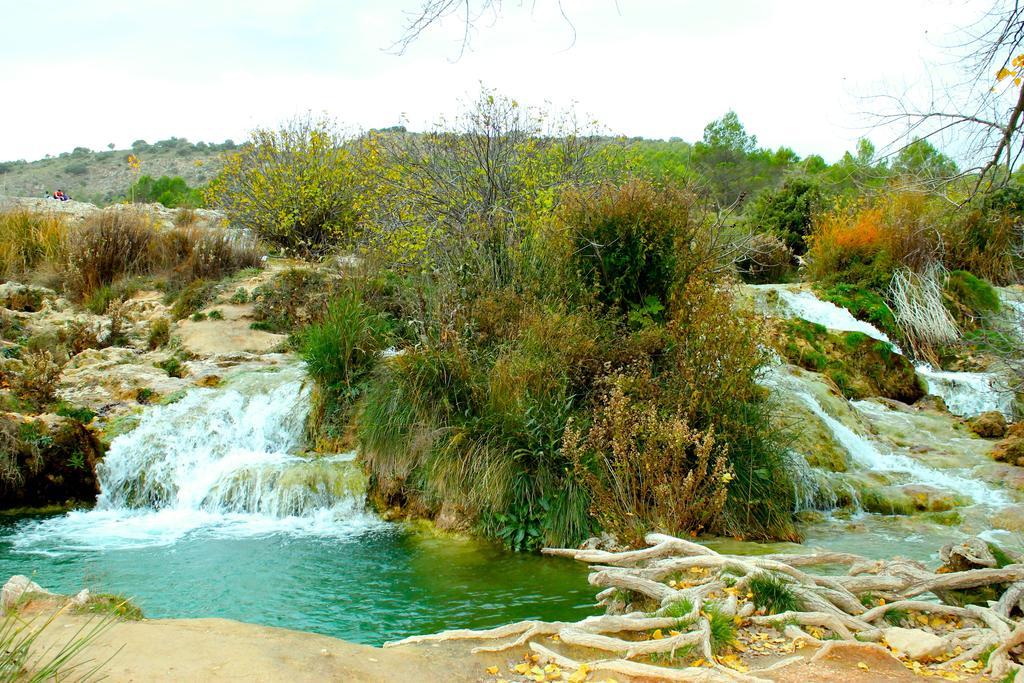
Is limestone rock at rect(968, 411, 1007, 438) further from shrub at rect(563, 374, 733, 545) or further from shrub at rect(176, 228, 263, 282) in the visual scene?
shrub at rect(176, 228, 263, 282)

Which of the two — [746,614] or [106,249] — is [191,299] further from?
[746,614]

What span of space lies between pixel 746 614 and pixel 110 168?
5229 cm

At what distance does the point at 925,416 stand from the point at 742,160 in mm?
22299

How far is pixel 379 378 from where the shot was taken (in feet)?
31.0

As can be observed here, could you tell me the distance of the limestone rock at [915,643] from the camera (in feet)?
14.3

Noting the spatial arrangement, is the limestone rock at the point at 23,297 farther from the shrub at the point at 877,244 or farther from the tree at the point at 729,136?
the tree at the point at 729,136

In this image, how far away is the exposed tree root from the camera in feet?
13.8

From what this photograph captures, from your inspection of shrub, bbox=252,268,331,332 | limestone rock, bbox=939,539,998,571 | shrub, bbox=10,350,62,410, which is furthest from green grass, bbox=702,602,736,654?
shrub, bbox=252,268,331,332

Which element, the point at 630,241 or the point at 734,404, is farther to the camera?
the point at 630,241

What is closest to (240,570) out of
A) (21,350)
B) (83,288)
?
(21,350)

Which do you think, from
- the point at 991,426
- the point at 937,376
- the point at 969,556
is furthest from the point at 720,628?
the point at 937,376

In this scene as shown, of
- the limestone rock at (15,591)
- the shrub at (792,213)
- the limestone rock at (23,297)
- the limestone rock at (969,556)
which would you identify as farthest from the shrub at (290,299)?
the shrub at (792,213)

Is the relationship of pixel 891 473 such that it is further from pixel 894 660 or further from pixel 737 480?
pixel 894 660

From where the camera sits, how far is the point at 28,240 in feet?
50.5
